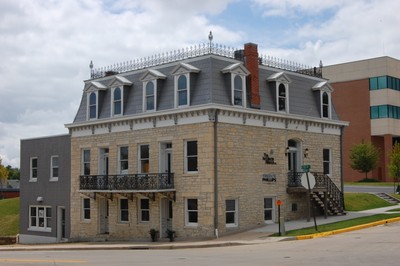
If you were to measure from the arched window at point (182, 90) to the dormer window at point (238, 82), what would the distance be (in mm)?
2079

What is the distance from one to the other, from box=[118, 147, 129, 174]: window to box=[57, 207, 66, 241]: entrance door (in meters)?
6.75

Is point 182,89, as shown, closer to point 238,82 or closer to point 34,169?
point 238,82

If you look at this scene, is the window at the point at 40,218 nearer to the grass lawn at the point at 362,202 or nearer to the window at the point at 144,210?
the window at the point at 144,210

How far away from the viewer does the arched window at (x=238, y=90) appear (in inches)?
1152

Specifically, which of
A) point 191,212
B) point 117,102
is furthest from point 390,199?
point 117,102

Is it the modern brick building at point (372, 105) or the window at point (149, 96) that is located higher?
the modern brick building at point (372, 105)

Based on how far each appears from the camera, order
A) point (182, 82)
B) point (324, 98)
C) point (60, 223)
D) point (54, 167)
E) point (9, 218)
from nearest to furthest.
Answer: point (182, 82) < point (324, 98) < point (60, 223) < point (54, 167) < point (9, 218)

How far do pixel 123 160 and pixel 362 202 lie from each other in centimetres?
1593

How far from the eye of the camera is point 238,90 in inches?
1160

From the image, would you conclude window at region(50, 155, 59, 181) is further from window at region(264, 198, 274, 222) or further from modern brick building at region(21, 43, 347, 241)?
window at region(264, 198, 274, 222)

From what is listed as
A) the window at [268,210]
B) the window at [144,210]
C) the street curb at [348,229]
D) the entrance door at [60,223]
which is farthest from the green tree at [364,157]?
the window at [144,210]

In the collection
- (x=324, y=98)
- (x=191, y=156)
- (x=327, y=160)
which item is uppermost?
(x=324, y=98)

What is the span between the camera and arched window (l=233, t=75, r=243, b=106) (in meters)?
29.3

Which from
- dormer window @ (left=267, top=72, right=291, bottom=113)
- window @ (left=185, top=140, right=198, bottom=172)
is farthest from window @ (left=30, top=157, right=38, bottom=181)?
dormer window @ (left=267, top=72, right=291, bottom=113)
